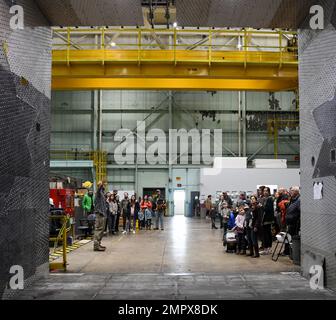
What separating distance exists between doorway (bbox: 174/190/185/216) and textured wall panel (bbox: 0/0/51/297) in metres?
24.2

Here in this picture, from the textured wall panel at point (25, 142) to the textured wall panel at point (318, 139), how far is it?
4858mm

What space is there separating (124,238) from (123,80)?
6.40 meters

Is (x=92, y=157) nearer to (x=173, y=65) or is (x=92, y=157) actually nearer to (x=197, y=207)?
(x=197, y=207)

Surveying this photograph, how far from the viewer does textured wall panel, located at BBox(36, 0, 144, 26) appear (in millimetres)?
7207

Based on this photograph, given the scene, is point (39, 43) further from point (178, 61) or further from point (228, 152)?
point (228, 152)

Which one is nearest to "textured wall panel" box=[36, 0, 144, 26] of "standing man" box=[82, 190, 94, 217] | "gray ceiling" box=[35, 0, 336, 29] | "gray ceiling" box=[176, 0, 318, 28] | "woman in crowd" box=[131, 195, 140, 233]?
"gray ceiling" box=[35, 0, 336, 29]

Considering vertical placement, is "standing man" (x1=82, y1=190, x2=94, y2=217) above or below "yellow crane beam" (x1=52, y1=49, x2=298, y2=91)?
below

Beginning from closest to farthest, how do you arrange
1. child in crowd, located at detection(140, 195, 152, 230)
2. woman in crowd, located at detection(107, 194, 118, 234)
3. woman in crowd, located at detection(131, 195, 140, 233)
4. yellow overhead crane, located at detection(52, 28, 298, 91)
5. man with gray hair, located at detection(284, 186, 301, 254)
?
man with gray hair, located at detection(284, 186, 301, 254), yellow overhead crane, located at detection(52, 28, 298, 91), woman in crowd, located at detection(107, 194, 118, 234), woman in crowd, located at detection(131, 195, 140, 233), child in crowd, located at detection(140, 195, 152, 230)

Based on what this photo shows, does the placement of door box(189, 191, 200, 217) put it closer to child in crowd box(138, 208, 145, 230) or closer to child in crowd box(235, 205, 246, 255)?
child in crowd box(138, 208, 145, 230)

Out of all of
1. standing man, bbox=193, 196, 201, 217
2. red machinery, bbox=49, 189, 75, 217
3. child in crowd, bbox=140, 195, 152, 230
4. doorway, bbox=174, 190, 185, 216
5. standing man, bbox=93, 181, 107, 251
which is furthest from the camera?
doorway, bbox=174, 190, 185, 216

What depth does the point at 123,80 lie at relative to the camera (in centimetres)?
1706

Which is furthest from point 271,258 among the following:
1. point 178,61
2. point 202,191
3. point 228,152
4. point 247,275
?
point 228,152

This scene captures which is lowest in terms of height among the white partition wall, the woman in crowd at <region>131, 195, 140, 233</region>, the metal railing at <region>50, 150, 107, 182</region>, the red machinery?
the woman in crowd at <region>131, 195, 140, 233</region>
